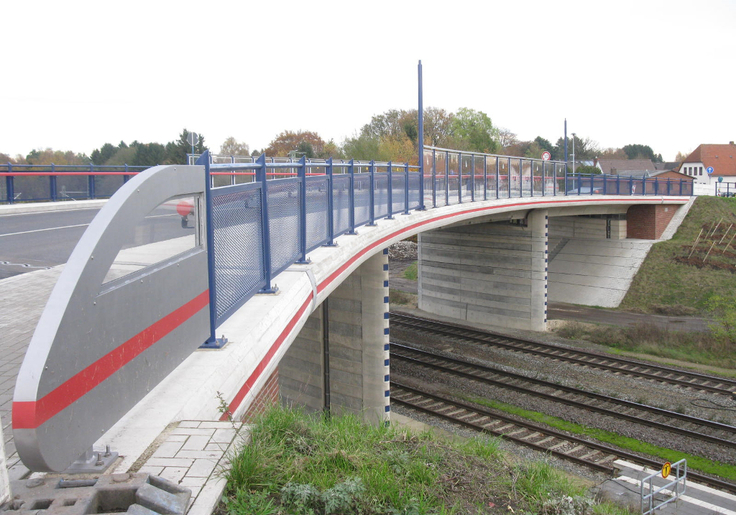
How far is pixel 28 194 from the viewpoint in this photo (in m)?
18.6

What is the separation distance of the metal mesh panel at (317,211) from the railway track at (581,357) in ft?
44.1

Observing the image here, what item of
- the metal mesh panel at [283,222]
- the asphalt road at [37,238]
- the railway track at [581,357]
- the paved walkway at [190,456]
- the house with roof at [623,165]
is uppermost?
the house with roof at [623,165]

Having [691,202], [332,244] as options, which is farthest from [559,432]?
[691,202]

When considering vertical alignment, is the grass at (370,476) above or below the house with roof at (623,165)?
below

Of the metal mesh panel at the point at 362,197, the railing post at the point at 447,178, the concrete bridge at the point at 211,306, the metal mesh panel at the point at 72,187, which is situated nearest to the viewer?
the concrete bridge at the point at 211,306

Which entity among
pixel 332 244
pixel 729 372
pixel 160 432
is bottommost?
pixel 729 372

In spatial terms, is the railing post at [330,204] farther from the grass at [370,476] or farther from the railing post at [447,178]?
the railing post at [447,178]

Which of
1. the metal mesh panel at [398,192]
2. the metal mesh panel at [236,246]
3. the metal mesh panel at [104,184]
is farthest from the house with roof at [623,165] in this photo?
the metal mesh panel at [236,246]

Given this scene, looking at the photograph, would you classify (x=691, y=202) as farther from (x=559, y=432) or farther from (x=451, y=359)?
(x=559, y=432)

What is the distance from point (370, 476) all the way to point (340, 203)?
23.5 ft

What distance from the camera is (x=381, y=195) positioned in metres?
13.7

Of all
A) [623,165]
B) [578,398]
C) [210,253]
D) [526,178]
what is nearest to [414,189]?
[578,398]

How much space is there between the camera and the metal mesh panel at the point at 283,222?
7.11m

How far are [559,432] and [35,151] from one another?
39591 mm
